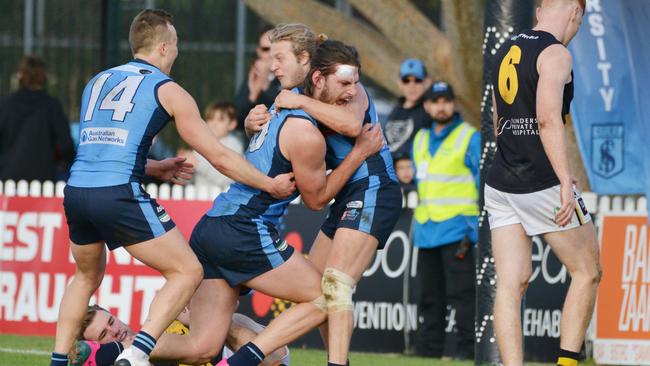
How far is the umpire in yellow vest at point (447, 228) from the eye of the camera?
11.8m

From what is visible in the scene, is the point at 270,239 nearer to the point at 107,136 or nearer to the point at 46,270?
the point at 107,136

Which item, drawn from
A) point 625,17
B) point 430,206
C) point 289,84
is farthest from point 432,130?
point 289,84

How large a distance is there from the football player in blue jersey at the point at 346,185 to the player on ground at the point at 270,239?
0.23 feet

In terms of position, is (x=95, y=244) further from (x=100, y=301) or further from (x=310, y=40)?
(x=100, y=301)

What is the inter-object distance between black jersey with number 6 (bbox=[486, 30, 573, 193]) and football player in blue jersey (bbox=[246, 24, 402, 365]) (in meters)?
0.64

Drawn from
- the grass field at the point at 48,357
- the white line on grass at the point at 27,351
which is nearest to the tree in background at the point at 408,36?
the grass field at the point at 48,357

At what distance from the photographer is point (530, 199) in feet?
25.8

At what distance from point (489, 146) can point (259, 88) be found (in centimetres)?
378

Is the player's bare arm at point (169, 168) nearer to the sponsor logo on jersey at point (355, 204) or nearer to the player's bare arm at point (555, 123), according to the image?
the sponsor logo on jersey at point (355, 204)

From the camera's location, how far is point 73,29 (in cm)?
2336

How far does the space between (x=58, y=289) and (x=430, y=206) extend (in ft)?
10.9

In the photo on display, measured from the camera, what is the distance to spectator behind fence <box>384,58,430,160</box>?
12.8 meters

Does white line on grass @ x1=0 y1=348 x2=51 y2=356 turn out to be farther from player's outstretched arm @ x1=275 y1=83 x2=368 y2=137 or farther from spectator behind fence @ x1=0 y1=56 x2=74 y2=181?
player's outstretched arm @ x1=275 y1=83 x2=368 y2=137

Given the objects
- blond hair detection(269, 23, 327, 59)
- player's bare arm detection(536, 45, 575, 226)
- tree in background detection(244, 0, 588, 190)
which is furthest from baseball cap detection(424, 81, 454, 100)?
player's bare arm detection(536, 45, 575, 226)
